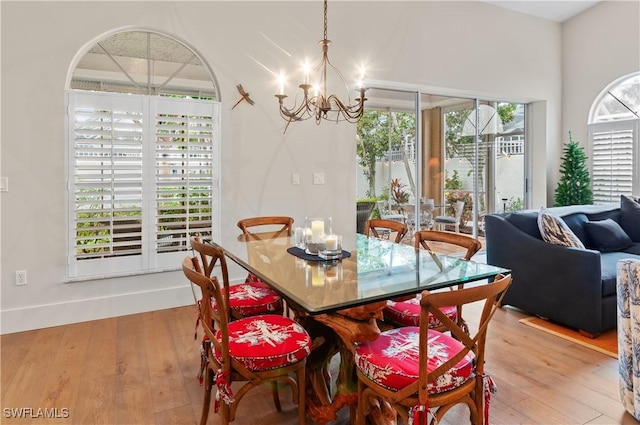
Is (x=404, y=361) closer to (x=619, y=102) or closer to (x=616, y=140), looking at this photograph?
(x=616, y=140)

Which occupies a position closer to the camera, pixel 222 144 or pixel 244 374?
pixel 244 374

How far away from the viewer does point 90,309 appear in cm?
356

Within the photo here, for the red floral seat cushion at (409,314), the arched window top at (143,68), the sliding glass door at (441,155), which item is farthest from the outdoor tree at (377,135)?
the red floral seat cushion at (409,314)

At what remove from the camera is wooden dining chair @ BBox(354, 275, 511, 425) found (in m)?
1.40

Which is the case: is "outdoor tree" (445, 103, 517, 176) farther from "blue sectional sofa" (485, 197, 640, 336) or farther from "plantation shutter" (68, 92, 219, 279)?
"plantation shutter" (68, 92, 219, 279)

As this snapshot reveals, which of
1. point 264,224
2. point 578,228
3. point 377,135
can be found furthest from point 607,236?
point 264,224

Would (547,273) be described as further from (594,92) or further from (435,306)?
(594,92)

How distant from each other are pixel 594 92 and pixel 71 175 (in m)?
6.77

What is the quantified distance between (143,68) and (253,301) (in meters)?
2.56

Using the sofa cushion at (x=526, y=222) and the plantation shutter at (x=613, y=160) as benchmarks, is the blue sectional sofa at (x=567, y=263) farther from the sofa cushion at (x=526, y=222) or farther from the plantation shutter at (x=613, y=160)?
the plantation shutter at (x=613, y=160)

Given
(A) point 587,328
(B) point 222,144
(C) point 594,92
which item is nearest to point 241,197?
(B) point 222,144

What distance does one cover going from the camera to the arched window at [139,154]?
348 cm

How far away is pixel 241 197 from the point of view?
4113 millimetres

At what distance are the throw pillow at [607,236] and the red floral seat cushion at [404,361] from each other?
3.15 meters
